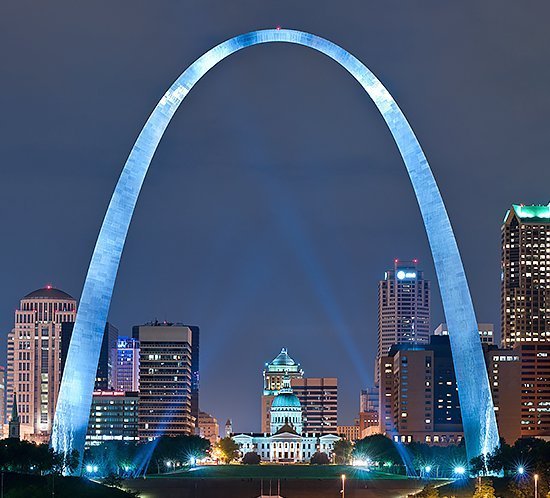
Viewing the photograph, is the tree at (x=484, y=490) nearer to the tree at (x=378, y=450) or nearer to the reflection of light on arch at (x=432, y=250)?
the reflection of light on arch at (x=432, y=250)

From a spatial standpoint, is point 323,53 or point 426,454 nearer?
point 323,53

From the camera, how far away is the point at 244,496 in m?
91.5

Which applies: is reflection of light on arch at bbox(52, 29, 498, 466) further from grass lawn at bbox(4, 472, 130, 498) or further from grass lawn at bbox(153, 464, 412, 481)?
grass lawn at bbox(153, 464, 412, 481)

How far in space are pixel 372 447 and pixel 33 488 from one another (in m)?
93.8

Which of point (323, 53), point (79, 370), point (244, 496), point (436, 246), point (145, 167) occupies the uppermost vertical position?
point (323, 53)

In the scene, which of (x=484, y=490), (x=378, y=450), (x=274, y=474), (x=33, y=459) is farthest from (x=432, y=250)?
(x=378, y=450)

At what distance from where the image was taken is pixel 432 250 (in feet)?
245

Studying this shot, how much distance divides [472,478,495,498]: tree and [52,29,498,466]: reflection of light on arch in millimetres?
2132

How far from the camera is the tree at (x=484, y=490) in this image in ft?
234

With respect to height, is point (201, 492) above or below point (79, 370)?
below

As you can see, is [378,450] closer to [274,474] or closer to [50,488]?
[274,474]

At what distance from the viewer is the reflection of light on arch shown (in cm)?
7362

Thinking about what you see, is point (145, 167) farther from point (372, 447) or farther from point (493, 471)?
point (372, 447)

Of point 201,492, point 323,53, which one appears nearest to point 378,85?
point 323,53
